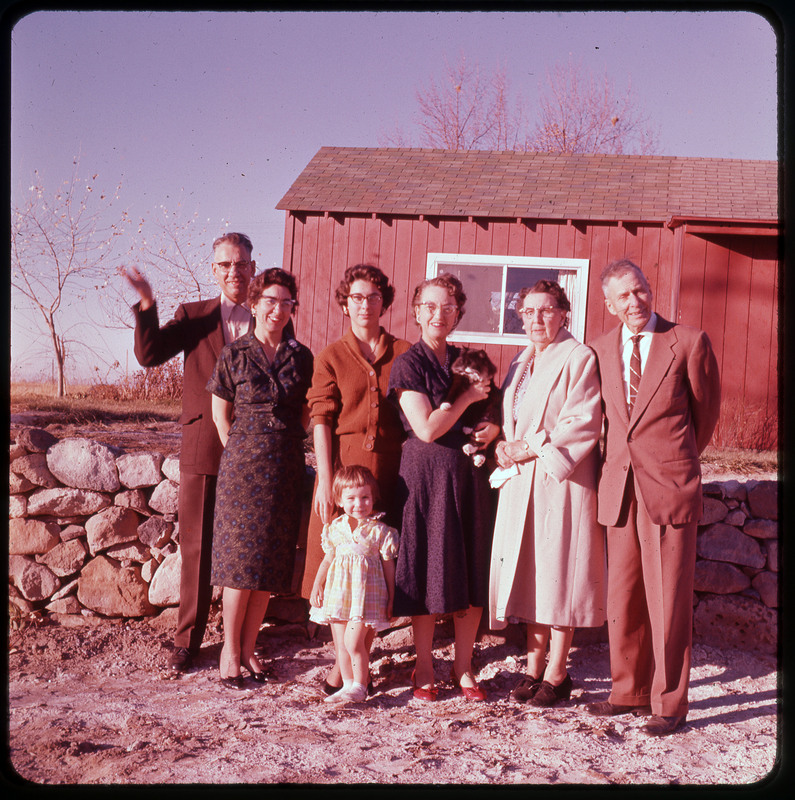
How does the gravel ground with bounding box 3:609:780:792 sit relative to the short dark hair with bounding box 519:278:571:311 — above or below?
below

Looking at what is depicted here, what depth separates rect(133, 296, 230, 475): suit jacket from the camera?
4016 millimetres

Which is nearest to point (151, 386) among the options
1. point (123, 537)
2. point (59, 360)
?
point (59, 360)

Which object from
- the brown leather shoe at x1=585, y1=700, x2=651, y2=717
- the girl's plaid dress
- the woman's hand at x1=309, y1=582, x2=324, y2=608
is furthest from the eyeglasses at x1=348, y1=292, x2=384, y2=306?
the brown leather shoe at x1=585, y1=700, x2=651, y2=717

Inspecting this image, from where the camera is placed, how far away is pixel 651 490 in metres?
3.42

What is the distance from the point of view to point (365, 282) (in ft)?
12.3

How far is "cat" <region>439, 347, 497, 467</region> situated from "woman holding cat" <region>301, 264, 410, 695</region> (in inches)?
12.3

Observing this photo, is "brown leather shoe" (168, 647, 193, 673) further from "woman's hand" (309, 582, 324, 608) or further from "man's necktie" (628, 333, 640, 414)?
"man's necktie" (628, 333, 640, 414)

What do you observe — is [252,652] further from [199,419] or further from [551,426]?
[551,426]

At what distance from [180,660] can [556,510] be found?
2.11 metres

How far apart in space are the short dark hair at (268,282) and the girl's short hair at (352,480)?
0.93m

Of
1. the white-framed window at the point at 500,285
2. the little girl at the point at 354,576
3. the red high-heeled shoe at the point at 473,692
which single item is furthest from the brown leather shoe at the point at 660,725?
the white-framed window at the point at 500,285

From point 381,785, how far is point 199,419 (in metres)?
2.01

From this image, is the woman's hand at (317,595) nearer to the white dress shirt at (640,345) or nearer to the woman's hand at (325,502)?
the woman's hand at (325,502)

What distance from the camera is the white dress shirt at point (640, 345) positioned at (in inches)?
140
